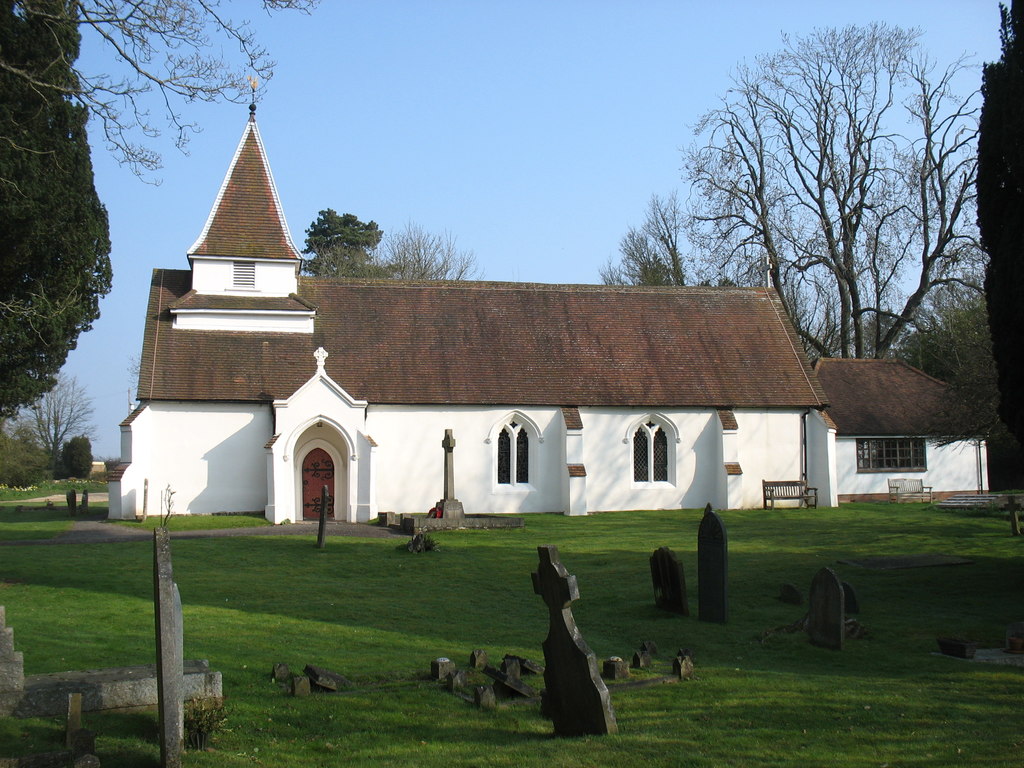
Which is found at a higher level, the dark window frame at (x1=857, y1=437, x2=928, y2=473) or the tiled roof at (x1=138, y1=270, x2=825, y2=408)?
the tiled roof at (x1=138, y1=270, x2=825, y2=408)

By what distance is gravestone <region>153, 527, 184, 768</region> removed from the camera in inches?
264

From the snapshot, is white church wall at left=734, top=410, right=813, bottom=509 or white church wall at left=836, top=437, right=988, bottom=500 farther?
white church wall at left=836, top=437, right=988, bottom=500

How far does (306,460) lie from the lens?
3025 centimetres

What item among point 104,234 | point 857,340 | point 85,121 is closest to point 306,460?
point 104,234

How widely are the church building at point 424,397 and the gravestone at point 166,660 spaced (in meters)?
21.8

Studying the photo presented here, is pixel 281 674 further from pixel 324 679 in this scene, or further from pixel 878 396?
pixel 878 396

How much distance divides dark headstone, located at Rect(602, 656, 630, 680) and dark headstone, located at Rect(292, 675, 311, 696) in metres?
2.98

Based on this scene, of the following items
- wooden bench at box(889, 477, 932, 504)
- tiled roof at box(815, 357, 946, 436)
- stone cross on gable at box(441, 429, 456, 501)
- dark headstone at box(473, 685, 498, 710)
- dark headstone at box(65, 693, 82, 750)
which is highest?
tiled roof at box(815, 357, 946, 436)

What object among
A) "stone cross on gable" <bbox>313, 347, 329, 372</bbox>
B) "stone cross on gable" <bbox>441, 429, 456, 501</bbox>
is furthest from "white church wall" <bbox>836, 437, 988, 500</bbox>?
"stone cross on gable" <bbox>313, 347, 329, 372</bbox>

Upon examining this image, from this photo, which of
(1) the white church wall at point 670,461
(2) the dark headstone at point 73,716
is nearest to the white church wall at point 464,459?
(1) the white church wall at point 670,461

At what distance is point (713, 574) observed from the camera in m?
13.4

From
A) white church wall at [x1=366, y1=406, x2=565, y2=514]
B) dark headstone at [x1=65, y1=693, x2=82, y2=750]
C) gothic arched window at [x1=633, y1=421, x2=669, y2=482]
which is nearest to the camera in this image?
dark headstone at [x1=65, y1=693, x2=82, y2=750]

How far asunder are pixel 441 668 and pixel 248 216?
2660 centimetres

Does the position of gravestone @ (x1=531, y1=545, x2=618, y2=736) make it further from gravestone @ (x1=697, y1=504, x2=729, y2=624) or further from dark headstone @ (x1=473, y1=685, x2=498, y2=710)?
gravestone @ (x1=697, y1=504, x2=729, y2=624)
